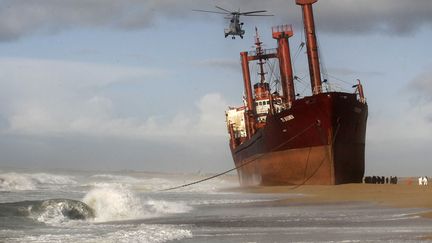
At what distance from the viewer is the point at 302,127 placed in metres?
38.5

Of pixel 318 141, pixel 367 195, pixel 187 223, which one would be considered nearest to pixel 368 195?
pixel 367 195

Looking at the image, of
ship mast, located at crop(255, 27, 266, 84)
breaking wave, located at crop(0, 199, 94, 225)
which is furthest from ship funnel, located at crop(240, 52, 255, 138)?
breaking wave, located at crop(0, 199, 94, 225)

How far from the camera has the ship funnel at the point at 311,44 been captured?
1657 inches

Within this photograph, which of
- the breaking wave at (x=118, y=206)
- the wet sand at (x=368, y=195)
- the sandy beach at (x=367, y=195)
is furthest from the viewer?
the sandy beach at (x=367, y=195)

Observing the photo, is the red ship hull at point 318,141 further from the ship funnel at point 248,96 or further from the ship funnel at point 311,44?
the ship funnel at point 248,96

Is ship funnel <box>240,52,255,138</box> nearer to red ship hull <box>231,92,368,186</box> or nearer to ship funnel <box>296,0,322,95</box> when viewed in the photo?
red ship hull <box>231,92,368,186</box>

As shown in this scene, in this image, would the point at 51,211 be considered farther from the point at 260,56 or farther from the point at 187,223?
the point at 260,56

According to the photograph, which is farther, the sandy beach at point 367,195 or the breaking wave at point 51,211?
the sandy beach at point 367,195

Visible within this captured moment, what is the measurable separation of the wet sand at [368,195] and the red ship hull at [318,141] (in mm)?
1366

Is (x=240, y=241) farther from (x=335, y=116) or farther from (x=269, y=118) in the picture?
(x=269, y=118)

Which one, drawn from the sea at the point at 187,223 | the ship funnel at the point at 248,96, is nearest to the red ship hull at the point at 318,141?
the ship funnel at the point at 248,96

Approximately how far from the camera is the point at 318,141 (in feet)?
125

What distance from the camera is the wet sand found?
78.9 feet

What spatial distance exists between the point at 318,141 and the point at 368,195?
8.85m
